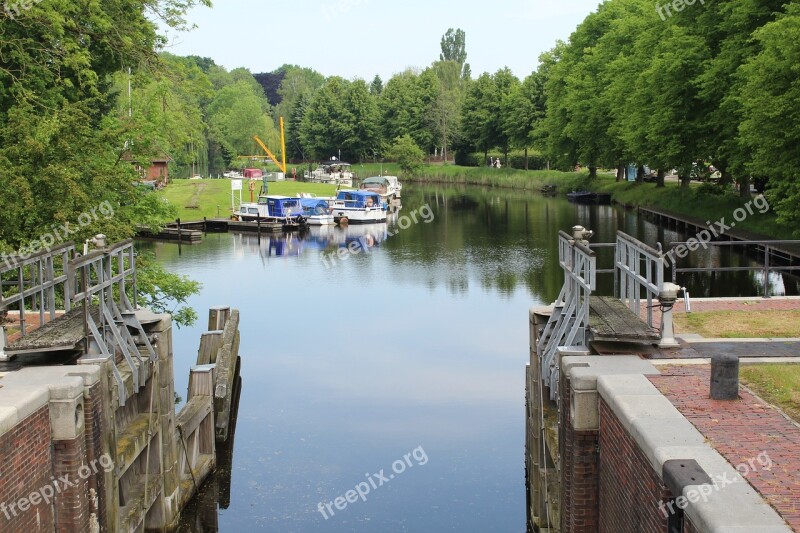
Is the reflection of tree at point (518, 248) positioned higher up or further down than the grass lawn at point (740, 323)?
further down

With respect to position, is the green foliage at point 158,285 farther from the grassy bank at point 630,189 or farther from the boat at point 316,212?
the boat at point 316,212

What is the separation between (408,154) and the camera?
118 m

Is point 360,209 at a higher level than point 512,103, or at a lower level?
lower

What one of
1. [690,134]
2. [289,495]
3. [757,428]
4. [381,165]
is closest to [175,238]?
[690,134]

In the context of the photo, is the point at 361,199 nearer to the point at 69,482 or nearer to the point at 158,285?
the point at 158,285

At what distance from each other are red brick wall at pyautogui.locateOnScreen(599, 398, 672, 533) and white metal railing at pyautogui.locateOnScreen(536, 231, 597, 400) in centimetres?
214

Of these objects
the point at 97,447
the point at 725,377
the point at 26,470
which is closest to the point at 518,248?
the point at 97,447

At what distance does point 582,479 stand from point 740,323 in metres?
5.09

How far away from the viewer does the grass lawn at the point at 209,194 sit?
231ft

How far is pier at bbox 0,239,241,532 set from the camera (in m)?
11.0

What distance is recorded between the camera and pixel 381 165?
404 feet

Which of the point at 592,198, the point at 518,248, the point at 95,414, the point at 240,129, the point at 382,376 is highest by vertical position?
the point at 240,129

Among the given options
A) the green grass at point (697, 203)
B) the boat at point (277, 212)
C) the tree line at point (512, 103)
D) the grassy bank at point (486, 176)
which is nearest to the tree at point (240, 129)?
the tree line at point (512, 103)

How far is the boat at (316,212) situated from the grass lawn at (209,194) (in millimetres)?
5743
